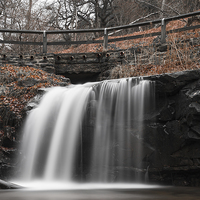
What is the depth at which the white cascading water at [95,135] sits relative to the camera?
16.2 ft

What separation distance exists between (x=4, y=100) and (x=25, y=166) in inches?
91.5

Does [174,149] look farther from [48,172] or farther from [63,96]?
[63,96]

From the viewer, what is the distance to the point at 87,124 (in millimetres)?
5387

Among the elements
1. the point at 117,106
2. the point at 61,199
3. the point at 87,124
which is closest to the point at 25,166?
the point at 87,124

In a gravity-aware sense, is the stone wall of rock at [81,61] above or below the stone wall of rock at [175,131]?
above

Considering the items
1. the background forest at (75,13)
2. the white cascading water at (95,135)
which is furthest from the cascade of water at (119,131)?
the background forest at (75,13)

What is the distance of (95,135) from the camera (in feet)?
17.2

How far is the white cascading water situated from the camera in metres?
4.95

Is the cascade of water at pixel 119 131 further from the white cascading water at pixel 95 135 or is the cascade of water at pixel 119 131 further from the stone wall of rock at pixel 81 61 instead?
the stone wall of rock at pixel 81 61

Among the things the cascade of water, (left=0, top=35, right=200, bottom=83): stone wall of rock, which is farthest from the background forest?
the cascade of water

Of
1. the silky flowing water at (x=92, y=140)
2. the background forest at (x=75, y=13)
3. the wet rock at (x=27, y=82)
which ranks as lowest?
the silky flowing water at (x=92, y=140)

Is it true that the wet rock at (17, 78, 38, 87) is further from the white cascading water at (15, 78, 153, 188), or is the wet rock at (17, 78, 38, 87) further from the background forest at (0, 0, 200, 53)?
the background forest at (0, 0, 200, 53)

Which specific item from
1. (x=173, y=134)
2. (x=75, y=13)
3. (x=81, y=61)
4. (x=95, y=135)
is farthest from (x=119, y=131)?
(x=75, y=13)

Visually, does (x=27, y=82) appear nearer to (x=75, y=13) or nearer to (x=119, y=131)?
(x=119, y=131)
